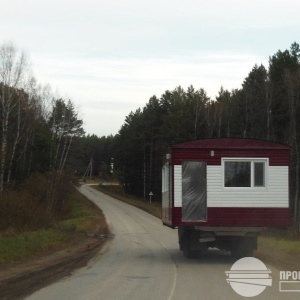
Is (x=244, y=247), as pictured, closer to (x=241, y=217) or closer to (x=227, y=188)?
(x=241, y=217)

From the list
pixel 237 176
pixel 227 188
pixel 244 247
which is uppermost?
pixel 237 176

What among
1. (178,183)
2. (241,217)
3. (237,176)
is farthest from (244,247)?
(178,183)

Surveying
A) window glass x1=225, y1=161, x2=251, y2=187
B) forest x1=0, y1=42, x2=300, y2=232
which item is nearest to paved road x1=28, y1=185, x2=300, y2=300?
window glass x1=225, y1=161, x2=251, y2=187

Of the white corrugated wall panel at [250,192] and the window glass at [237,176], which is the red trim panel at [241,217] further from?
the window glass at [237,176]

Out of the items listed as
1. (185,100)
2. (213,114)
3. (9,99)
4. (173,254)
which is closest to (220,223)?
(173,254)

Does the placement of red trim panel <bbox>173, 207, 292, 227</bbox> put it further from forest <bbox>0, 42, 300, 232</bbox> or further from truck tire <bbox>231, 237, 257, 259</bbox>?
forest <bbox>0, 42, 300, 232</bbox>

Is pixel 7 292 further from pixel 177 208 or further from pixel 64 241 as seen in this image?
pixel 64 241
